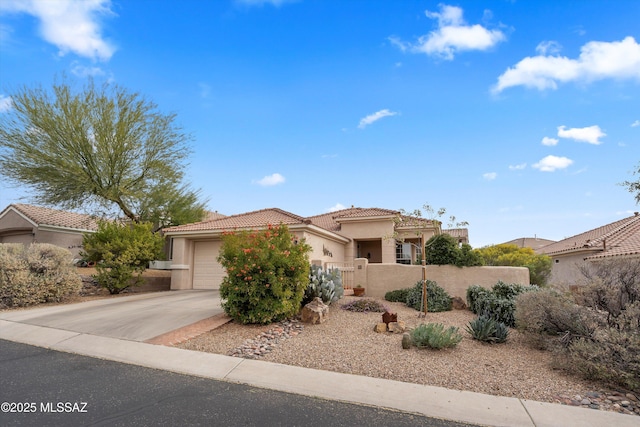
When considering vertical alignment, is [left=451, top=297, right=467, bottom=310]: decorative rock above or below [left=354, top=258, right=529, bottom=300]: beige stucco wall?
below

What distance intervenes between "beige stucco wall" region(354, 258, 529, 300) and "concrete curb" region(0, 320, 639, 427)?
28.5 feet

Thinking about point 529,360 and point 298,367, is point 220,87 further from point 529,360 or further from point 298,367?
point 529,360

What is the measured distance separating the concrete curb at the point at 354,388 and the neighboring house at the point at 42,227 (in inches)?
743

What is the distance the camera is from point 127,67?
14.1 m

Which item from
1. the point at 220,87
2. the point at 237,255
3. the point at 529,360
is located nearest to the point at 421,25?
the point at 220,87

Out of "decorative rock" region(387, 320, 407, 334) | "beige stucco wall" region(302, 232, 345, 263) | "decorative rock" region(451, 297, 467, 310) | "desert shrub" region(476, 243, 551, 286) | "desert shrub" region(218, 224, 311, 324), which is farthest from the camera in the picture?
"desert shrub" region(476, 243, 551, 286)

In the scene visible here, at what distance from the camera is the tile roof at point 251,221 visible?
16094mm

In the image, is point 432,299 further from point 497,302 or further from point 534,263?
point 534,263

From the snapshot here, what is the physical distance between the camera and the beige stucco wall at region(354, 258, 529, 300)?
1304 cm

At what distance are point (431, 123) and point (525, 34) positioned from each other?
457 centimetres

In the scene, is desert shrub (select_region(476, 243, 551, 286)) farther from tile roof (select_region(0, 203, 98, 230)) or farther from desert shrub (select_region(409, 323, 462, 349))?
tile roof (select_region(0, 203, 98, 230))

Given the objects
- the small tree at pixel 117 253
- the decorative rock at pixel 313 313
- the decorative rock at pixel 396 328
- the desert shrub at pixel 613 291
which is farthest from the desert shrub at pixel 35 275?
the desert shrub at pixel 613 291

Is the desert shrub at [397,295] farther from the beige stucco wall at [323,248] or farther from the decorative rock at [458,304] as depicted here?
the beige stucco wall at [323,248]

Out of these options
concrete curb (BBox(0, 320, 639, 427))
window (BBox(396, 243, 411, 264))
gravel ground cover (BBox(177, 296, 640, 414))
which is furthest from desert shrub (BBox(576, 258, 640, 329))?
window (BBox(396, 243, 411, 264))
